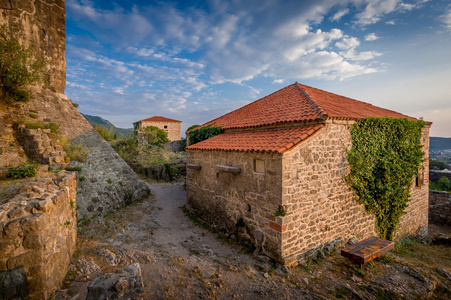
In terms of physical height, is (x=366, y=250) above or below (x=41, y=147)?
below

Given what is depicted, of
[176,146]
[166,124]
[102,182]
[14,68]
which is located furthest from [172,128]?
[14,68]

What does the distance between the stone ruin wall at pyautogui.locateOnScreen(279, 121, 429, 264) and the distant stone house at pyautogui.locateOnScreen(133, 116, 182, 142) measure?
38259 mm

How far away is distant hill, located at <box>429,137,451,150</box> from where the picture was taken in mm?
90000

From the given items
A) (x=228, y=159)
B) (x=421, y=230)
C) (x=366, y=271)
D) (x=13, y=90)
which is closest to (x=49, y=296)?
(x=228, y=159)

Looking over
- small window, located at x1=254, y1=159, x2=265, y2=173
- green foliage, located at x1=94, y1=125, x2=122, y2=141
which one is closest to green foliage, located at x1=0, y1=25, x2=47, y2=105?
small window, located at x1=254, y1=159, x2=265, y2=173

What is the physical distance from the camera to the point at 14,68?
7320 millimetres

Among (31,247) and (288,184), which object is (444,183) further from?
(31,247)

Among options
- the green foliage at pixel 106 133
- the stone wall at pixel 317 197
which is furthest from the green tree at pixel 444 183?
the green foliage at pixel 106 133

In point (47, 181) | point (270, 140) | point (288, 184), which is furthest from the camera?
point (270, 140)

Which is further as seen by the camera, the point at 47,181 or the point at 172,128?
the point at 172,128

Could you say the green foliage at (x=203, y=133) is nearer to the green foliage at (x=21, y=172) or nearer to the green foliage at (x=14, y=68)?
the green foliage at (x=21, y=172)

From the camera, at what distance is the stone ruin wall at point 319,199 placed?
5695mm

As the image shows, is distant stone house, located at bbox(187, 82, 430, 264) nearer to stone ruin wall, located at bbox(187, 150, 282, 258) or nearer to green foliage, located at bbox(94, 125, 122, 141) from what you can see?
stone ruin wall, located at bbox(187, 150, 282, 258)

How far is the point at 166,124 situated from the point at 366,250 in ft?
132
